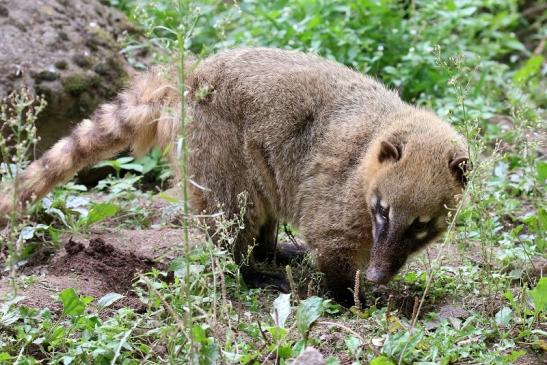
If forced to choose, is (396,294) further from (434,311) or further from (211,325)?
(211,325)

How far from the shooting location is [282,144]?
17.8 ft

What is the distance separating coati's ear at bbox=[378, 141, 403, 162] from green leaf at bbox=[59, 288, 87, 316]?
1.94 m

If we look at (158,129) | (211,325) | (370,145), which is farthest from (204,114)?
(211,325)

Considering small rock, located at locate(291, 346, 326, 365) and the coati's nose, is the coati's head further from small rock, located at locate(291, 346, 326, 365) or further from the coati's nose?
small rock, located at locate(291, 346, 326, 365)

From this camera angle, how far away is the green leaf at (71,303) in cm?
405

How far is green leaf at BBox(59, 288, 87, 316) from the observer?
159 inches

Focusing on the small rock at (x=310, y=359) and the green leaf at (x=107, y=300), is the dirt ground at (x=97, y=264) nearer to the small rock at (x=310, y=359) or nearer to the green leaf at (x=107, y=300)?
the green leaf at (x=107, y=300)

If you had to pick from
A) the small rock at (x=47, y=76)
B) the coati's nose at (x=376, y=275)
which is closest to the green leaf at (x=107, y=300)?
the coati's nose at (x=376, y=275)

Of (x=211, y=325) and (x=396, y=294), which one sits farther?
(x=396, y=294)

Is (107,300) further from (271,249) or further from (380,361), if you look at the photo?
(271,249)

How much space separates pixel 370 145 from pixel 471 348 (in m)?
1.57

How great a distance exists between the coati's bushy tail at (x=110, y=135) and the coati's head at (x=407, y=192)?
131 cm

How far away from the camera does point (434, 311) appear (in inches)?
194

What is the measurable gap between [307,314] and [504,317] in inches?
46.3
